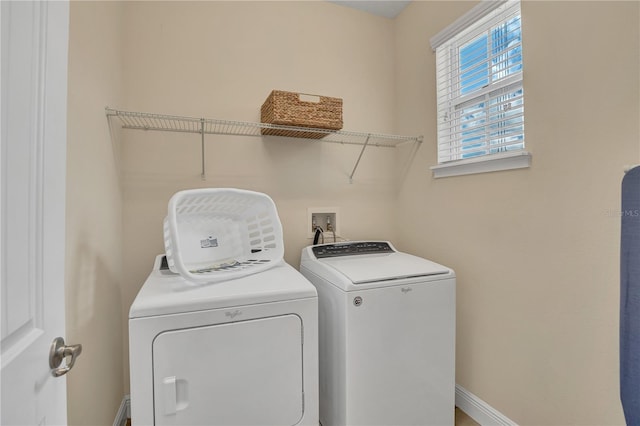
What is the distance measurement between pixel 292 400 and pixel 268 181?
1.31 m

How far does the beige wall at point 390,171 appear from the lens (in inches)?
47.2

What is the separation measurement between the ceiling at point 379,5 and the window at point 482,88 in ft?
1.82

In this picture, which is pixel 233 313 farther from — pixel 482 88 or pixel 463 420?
pixel 482 88

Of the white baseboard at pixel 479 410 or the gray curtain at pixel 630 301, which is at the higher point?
the gray curtain at pixel 630 301

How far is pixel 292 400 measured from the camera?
50.6 inches

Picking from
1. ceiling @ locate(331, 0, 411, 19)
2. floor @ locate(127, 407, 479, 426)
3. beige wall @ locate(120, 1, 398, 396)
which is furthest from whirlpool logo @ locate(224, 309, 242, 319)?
ceiling @ locate(331, 0, 411, 19)

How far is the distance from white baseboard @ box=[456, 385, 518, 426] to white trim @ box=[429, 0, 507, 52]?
221 centimetres

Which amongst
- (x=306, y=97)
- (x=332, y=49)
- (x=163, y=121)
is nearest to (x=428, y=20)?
(x=332, y=49)

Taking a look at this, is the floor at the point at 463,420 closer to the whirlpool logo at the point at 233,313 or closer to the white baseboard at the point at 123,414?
the white baseboard at the point at 123,414

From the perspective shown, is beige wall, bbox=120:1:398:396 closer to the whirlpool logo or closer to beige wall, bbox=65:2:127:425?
beige wall, bbox=65:2:127:425

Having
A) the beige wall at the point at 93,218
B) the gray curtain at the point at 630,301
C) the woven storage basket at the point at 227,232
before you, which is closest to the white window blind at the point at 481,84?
the gray curtain at the point at 630,301

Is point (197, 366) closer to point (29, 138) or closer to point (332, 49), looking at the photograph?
point (29, 138)

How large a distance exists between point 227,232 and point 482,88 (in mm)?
1698

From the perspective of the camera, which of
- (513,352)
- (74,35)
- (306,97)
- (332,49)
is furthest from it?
(332,49)
